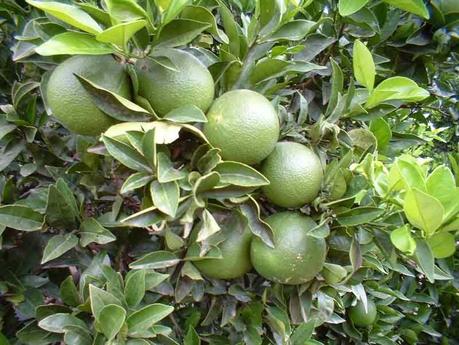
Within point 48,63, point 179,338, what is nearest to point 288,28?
point 48,63

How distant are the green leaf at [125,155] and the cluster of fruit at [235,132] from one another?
0.07 m

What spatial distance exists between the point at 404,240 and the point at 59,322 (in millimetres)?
639

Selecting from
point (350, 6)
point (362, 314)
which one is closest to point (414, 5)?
Result: point (350, 6)

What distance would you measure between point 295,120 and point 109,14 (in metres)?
0.48

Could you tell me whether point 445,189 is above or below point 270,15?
below

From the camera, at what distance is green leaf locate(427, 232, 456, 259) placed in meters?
0.81

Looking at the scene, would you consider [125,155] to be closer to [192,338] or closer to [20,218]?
[20,218]

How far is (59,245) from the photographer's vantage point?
0.95 m

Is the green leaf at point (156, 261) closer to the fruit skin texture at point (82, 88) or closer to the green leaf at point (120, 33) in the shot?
the fruit skin texture at point (82, 88)

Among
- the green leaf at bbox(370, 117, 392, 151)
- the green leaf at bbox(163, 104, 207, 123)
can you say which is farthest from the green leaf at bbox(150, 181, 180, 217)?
the green leaf at bbox(370, 117, 392, 151)

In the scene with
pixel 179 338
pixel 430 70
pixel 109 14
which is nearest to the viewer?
pixel 109 14

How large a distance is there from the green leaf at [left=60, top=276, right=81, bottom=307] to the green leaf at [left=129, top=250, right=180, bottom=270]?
0.51ft

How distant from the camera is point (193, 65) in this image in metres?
0.83

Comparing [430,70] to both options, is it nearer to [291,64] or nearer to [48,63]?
[291,64]
